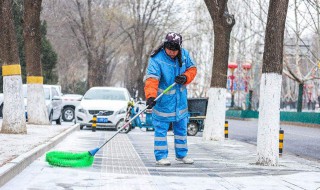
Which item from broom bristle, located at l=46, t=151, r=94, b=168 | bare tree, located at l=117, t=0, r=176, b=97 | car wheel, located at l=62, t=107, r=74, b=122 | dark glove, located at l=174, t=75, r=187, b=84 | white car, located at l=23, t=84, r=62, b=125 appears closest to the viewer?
broom bristle, located at l=46, t=151, r=94, b=168

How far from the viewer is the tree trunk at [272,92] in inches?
428

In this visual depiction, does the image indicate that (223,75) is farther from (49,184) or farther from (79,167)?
(49,184)

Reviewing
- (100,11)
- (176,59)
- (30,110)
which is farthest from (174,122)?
(100,11)

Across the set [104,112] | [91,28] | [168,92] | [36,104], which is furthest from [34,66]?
[91,28]

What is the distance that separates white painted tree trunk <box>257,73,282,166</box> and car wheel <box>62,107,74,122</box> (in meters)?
21.3

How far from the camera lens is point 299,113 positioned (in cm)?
3956

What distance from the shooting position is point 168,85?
34.1 feet

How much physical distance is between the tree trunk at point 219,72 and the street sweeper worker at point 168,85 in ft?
23.5

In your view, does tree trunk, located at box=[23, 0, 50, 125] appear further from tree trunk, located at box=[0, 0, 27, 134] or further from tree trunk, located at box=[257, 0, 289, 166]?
tree trunk, located at box=[257, 0, 289, 166]

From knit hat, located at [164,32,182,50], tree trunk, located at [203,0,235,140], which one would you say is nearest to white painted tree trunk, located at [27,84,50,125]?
tree trunk, located at [203,0,235,140]

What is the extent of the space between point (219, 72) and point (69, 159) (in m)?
8.65

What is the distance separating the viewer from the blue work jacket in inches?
405

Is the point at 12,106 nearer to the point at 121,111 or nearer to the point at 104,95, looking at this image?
the point at 121,111

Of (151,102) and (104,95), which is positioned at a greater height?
(104,95)
